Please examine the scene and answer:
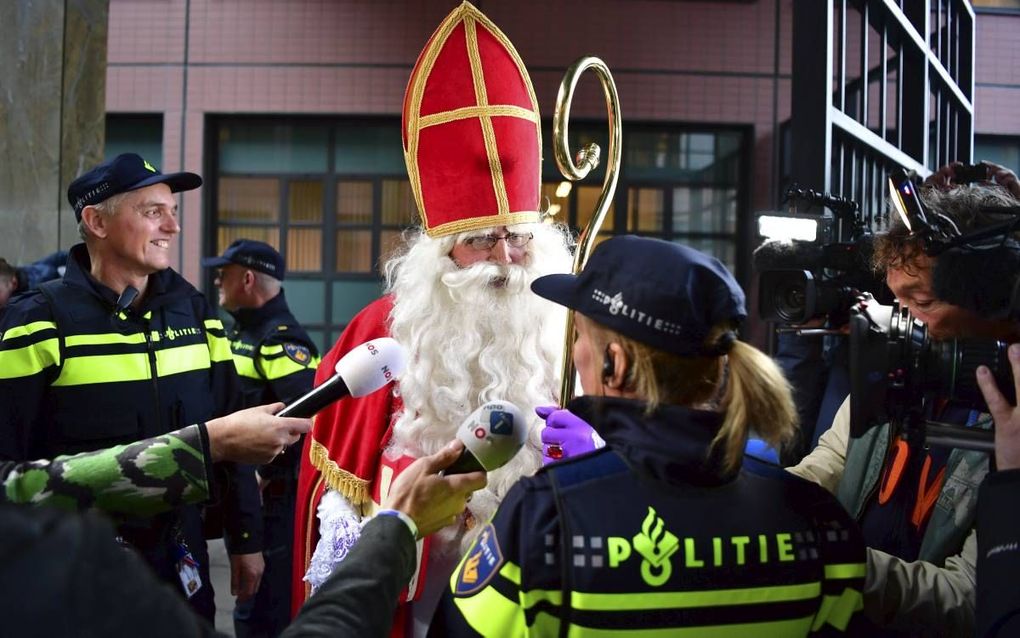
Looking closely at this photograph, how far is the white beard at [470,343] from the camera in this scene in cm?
224

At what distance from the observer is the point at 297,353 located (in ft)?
12.8

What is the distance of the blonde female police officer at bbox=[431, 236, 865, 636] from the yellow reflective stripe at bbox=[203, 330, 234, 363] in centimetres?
174

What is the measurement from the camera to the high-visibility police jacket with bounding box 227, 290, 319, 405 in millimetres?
3803

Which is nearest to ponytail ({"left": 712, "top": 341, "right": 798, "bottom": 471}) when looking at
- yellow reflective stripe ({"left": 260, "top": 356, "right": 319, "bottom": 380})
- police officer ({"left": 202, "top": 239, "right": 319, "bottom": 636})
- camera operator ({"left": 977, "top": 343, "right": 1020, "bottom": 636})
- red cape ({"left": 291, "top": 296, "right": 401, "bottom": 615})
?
camera operator ({"left": 977, "top": 343, "right": 1020, "bottom": 636})

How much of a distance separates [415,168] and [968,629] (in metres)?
1.84

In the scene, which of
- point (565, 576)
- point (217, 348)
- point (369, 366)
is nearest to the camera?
point (565, 576)

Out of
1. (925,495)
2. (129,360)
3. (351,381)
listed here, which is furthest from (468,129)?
(925,495)

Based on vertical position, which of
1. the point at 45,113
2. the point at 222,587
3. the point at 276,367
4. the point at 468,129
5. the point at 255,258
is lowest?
the point at 222,587

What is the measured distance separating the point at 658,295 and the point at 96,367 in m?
1.80

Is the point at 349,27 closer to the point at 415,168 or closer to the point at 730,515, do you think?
the point at 415,168

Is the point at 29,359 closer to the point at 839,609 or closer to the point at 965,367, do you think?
the point at 839,609

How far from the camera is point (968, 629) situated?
1.43 metres

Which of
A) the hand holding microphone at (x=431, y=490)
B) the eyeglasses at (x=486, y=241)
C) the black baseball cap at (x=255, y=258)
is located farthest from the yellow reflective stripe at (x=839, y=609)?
the black baseball cap at (x=255, y=258)

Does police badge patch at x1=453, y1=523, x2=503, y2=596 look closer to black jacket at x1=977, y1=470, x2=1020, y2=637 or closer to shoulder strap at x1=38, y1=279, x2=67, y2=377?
black jacket at x1=977, y1=470, x2=1020, y2=637
